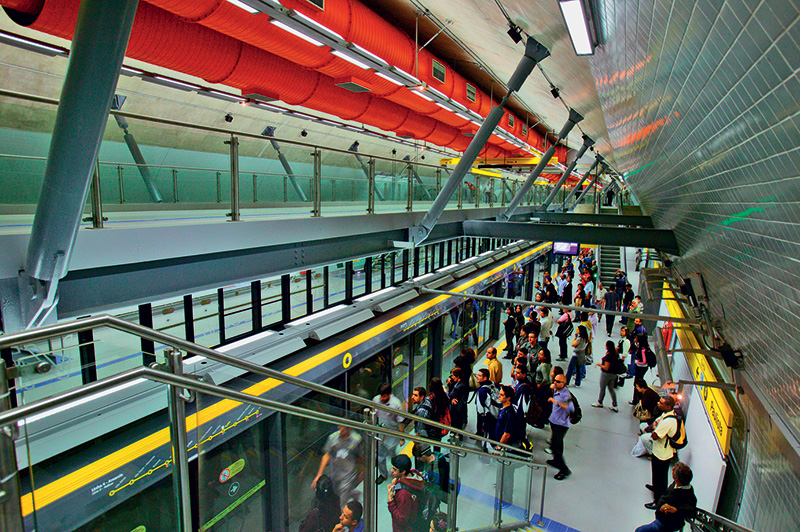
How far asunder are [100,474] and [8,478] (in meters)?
0.93

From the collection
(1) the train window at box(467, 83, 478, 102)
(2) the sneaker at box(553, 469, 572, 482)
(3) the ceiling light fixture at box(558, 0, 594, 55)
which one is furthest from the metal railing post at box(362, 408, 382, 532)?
(1) the train window at box(467, 83, 478, 102)

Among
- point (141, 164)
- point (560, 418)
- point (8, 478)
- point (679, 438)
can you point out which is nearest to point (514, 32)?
point (141, 164)

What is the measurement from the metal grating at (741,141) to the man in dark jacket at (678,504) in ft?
1.45

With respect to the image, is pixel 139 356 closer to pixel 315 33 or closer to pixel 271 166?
pixel 271 166

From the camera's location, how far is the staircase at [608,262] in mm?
24141

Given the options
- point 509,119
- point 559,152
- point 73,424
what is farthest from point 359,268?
point 559,152

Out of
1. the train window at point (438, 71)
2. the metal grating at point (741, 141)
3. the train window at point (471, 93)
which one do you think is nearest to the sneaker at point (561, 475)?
the metal grating at point (741, 141)

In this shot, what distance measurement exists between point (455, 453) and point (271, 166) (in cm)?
378

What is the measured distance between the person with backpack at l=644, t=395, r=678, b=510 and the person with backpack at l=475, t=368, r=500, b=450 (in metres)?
2.10

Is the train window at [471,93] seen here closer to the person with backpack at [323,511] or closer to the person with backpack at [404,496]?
the person with backpack at [404,496]

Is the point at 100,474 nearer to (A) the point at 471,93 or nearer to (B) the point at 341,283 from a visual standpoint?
(B) the point at 341,283

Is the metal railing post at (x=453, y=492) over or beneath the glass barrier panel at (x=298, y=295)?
beneath

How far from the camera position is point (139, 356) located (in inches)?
65.0

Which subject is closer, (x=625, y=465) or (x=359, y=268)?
(x=625, y=465)
